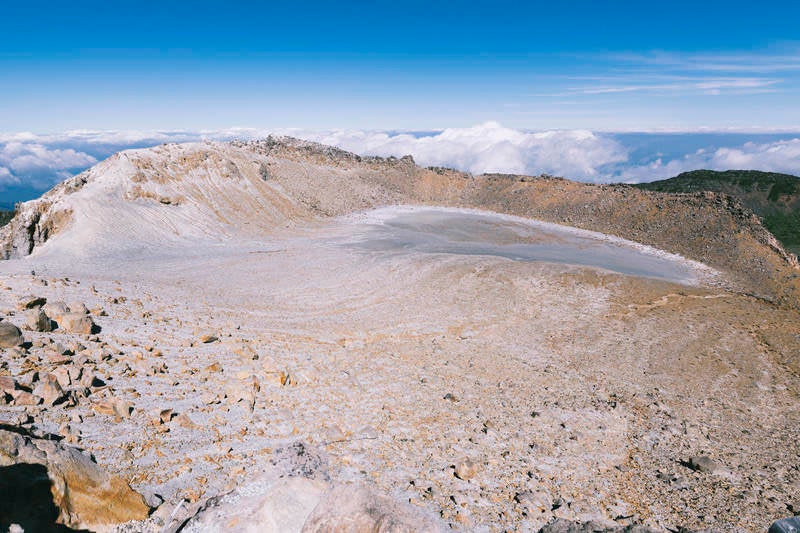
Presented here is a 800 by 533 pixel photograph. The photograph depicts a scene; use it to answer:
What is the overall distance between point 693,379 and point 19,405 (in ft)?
65.5

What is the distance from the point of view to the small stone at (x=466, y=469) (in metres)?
8.93

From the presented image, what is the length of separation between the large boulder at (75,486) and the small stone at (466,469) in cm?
580

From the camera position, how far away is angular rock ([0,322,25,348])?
973 centimetres

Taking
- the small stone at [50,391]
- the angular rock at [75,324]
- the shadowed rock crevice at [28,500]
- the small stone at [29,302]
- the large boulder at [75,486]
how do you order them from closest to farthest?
the shadowed rock crevice at [28,500], the large boulder at [75,486], the small stone at [50,391], the angular rock at [75,324], the small stone at [29,302]

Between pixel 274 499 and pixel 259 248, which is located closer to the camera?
pixel 274 499

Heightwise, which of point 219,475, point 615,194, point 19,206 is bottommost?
point 219,475

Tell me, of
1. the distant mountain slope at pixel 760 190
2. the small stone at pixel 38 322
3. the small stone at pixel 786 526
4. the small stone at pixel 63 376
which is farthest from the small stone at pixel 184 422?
the distant mountain slope at pixel 760 190

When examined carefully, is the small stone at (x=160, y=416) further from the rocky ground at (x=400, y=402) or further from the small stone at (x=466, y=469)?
the small stone at (x=466, y=469)

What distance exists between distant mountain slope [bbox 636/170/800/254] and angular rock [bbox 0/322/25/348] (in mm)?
100835

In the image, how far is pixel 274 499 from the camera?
22.5 feet

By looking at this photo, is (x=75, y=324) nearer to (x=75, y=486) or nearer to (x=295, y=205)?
(x=75, y=486)

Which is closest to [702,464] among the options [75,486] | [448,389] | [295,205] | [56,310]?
[448,389]

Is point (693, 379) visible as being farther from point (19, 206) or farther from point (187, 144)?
point (187, 144)

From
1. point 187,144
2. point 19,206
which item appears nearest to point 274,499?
point 19,206
